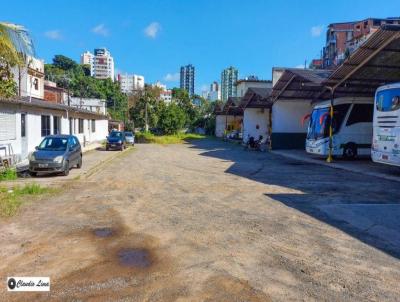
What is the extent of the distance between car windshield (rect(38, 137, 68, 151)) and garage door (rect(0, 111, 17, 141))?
7.90 feet

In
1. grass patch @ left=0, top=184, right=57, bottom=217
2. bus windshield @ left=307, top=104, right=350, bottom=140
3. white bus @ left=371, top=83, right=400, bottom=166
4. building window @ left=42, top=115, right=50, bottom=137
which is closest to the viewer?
grass patch @ left=0, top=184, right=57, bottom=217

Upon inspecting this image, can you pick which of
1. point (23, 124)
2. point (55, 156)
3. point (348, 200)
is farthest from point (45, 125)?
point (348, 200)

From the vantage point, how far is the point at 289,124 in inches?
1340

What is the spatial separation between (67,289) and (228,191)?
7.75m

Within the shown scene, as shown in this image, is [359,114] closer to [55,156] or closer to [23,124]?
[55,156]

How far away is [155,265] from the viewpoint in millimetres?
5418

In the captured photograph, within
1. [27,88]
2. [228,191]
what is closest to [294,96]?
[228,191]

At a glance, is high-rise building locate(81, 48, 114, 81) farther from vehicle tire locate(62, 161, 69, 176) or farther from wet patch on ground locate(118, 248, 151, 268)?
wet patch on ground locate(118, 248, 151, 268)

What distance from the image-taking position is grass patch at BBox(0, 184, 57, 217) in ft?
29.9

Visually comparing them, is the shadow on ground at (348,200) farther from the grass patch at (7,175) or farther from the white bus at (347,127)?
the grass patch at (7,175)

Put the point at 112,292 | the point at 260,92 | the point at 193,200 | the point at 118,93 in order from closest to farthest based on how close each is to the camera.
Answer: the point at 112,292 < the point at 193,200 < the point at 260,92 < the point at 118,93

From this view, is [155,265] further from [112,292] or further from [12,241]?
[12,241]

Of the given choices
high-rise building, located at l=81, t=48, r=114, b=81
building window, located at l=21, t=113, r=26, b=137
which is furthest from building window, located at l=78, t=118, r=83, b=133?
high-rise building, located at l=81, t=48, r=114, b=81

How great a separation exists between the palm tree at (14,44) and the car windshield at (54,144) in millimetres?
6259
